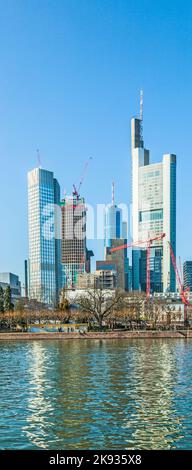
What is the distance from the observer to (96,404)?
82.2 ft

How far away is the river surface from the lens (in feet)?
61.3

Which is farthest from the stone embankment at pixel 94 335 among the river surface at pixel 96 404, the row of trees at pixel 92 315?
the river surface at pixel 96 404

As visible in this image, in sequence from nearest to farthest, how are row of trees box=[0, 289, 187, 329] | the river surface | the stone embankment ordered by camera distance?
the river surface
the stone embankment
row of trees box=[0, 289, 187, 329]

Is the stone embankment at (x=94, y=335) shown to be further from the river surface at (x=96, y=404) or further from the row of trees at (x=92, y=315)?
the river surface at (x=96, y=404)

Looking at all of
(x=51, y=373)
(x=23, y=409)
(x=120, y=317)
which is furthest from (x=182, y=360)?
(x=120, y=317)

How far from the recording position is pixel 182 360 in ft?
144

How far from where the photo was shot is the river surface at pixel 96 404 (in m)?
18.7

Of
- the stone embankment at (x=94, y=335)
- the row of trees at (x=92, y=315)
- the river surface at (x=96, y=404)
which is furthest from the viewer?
the row of trees at (x=92, y=315)

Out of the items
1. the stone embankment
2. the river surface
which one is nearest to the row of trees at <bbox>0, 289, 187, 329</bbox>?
the stone embankment

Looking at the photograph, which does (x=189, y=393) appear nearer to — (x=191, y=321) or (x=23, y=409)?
(x=23, y=409)

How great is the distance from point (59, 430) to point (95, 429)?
147 centimetres

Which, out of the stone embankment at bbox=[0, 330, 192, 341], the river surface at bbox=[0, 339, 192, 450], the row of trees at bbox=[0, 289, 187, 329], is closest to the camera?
the river surface at bbox=[0, 339, 192, 450]

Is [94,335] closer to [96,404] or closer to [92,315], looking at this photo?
[92,315]

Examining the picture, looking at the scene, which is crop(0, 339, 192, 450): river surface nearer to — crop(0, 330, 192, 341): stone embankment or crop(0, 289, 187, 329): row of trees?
crop(0, 330, 192, 341): stone embankment
